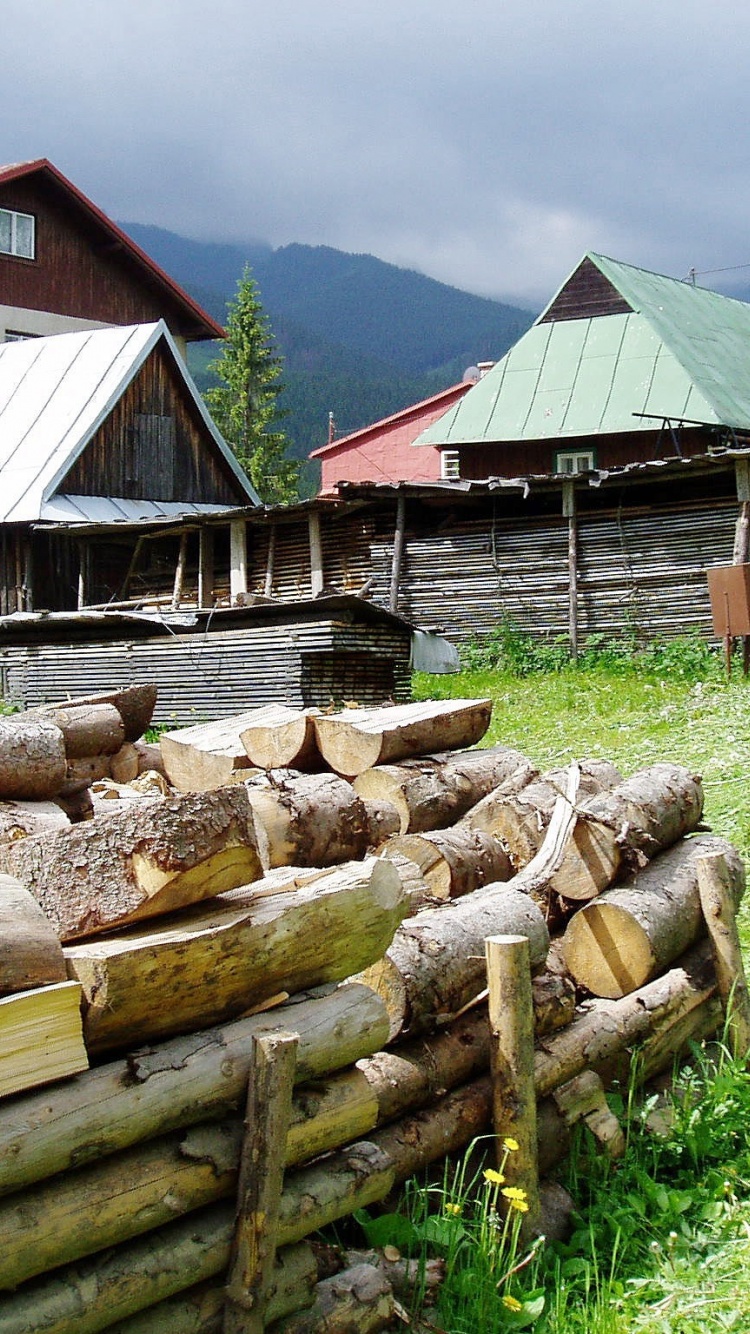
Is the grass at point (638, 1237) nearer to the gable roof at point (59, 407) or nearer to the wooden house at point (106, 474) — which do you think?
the wooden house at point (106, 474)

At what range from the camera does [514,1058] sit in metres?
4.59

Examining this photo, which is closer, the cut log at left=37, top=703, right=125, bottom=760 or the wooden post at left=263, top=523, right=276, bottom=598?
the cut log at left=37, top=703, right=125, bottom=760

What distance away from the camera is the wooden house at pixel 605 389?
2620cm

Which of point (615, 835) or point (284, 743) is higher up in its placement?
point (284, 743)

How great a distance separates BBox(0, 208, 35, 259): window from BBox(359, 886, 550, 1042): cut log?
111ft

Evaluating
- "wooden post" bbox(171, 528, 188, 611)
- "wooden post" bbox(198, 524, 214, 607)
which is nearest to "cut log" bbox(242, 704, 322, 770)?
"wooden post" bbox(198, 524, 214, 607)

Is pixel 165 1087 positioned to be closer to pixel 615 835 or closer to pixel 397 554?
pixel 615 835

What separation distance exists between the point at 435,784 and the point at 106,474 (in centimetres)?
2293

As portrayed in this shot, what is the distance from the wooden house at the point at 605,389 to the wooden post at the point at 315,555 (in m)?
5.51

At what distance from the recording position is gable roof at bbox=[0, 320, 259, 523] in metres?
26.6

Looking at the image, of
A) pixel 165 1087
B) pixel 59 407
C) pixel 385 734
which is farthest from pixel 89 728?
pixel 59 407

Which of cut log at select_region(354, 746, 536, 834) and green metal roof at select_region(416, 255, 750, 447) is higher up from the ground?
green metal roof at select_region(416, 255, 750, 447)

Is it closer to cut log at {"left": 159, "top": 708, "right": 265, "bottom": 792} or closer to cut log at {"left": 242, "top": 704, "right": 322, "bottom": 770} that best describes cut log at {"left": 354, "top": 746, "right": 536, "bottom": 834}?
cut log at {"left": 242, "top": 704, "right": 322, "bottom": 770}

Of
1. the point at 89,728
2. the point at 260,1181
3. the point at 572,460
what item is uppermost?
the point at 572,460
